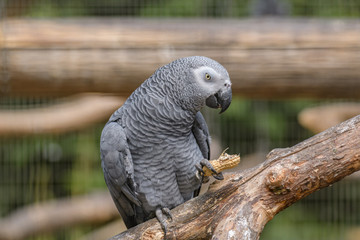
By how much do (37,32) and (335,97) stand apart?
1405 millimetres

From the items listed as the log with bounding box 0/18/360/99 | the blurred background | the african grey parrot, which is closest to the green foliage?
the blurred background

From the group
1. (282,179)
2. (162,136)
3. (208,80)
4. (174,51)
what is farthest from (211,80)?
(174,51)

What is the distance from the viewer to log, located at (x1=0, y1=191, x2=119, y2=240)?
262 cm

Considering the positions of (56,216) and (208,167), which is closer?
(208,167)

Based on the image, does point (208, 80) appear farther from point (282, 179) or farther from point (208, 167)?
point (282, 179)

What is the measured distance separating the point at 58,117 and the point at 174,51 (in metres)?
1.02

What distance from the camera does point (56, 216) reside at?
2645mm

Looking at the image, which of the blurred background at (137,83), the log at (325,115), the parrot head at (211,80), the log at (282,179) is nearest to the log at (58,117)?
the blurred background at (137,83)

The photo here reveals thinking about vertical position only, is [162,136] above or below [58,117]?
above

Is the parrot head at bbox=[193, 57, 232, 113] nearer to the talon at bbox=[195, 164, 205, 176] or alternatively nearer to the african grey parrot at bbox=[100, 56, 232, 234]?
the african grey parrot at bbox=[100, 56, 232, 234]

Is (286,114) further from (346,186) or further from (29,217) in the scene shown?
(29,217)

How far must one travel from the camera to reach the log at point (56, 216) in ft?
8.59

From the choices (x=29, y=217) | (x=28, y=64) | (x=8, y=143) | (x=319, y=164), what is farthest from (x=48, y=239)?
(x=319, y=164)

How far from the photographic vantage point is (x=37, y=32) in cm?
202
